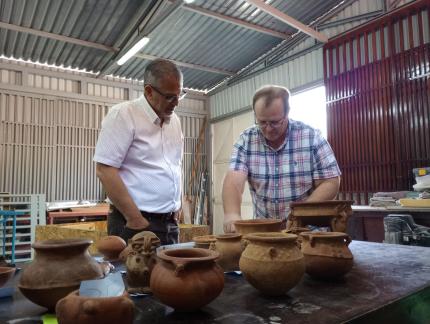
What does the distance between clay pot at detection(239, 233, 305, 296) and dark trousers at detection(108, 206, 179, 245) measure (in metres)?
1.15

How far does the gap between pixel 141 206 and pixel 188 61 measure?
20.3 feet

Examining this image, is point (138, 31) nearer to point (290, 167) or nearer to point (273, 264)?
point (290, 167)

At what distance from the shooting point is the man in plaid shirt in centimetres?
222

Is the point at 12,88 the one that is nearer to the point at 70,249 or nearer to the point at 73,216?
the point at 73,216

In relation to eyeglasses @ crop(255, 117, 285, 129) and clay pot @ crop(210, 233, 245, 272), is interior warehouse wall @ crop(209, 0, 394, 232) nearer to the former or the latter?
Answer: eyeglasses @ crop(255, 117, 285, 129)

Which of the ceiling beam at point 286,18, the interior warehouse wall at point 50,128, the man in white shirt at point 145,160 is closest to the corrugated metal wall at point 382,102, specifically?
the ceiling beam at point 286,18

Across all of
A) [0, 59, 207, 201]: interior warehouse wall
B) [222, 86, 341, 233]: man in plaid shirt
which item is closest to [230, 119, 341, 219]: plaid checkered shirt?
[222, 86, 341, 233]: man in plaid shirt

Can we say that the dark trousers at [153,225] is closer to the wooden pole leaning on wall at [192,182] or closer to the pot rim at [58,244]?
the pot rim at [58,244]

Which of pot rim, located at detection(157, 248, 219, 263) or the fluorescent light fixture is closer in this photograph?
pot rim, located at detection(157, 248, 219, 263)

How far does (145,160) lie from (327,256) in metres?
1.36

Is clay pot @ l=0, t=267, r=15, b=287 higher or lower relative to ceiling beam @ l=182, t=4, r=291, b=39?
lower

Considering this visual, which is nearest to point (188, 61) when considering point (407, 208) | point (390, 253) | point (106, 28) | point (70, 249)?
point (106, 28)

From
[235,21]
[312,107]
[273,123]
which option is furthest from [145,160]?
[312,107]

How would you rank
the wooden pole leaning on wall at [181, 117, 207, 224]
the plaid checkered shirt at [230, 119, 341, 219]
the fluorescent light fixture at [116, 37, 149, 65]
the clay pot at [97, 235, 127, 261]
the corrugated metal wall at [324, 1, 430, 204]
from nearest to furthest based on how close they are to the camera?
the clay pot at [97, 235, 127, 261] → the plaid checkered shirt at [230, 119, 341, 219] → the corrugated metal wall at [324, 1, 430, 204] → the fluorescent light fixture at [116, 37, 149, 65] → the wooden pole leaning on wall at [181, 117, 207, 224]
